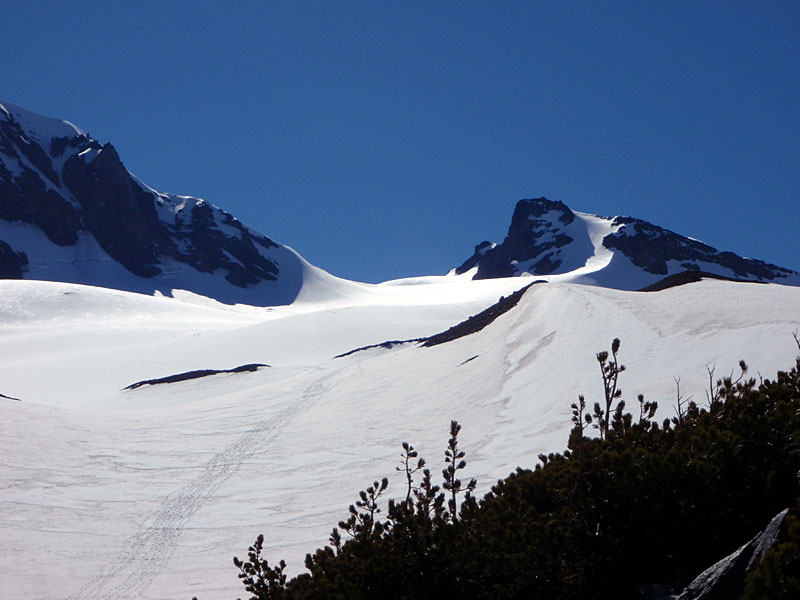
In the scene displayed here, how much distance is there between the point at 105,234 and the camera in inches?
5128

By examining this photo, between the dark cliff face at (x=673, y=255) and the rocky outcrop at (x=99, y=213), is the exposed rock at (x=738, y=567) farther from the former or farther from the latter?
the rocky outcrop at (x=99, y=213)

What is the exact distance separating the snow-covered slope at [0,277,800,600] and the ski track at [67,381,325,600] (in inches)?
1.4

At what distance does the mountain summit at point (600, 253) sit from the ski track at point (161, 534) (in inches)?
3527

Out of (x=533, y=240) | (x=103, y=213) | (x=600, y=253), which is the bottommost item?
(x=600, y=253)

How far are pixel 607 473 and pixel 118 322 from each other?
56.7 meters

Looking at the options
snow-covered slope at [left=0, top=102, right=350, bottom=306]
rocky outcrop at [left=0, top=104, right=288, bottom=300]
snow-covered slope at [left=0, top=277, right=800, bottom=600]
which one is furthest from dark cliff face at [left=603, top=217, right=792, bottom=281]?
snow-covered slope at [left=0, top=277, right=800, bottom=600]

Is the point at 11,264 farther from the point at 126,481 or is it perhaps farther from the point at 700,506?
the point at 700,506

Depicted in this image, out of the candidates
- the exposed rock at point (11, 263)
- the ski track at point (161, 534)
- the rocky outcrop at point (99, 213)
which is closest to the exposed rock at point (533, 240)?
the rocky outcrop at point (99, 213)

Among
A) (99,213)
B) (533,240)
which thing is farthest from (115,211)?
(533,240)

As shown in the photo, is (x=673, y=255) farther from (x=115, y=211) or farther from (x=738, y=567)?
(x=738, y=567)

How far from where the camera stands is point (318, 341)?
44.0m

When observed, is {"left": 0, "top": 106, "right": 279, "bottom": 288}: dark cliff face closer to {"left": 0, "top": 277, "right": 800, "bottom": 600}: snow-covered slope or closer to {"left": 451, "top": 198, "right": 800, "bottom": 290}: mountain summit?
{"left": 451, "top": 198, "right": 800, "bottom": 290}: mountain summit

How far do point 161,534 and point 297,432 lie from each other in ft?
22.4

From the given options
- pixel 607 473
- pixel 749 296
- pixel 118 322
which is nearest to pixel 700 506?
pixel 607 473
